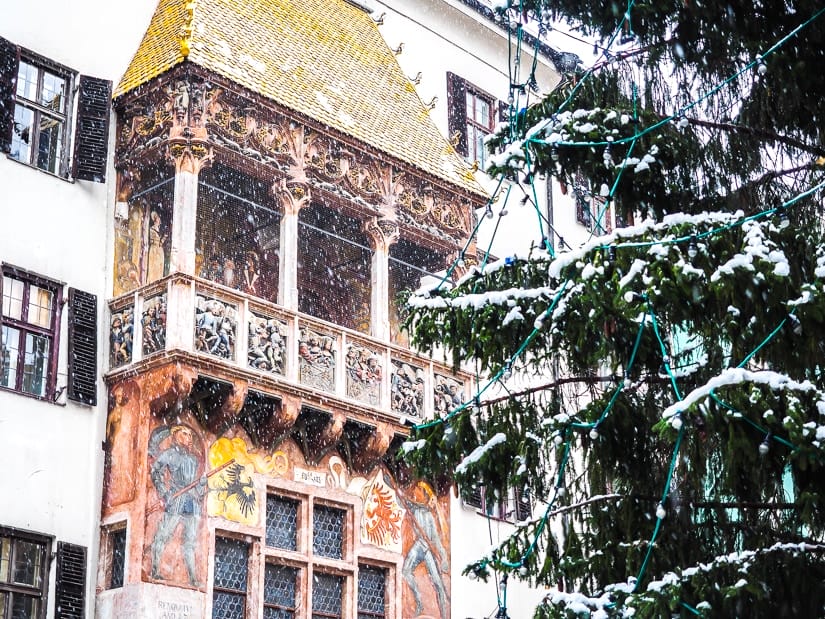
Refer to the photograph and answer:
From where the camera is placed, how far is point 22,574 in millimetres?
14758

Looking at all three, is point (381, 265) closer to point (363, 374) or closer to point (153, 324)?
point (363, 374)

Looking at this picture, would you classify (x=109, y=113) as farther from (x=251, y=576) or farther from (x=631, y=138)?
(x=631, y=138)

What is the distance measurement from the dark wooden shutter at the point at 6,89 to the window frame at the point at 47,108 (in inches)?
3.3

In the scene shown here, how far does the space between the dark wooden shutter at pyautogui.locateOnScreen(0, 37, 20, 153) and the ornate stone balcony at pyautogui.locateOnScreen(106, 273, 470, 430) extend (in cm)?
213

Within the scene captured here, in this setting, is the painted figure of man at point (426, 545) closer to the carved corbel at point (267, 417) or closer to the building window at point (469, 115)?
the carved corbel at point (267, 417)

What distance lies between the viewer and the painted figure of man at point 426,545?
1811cm

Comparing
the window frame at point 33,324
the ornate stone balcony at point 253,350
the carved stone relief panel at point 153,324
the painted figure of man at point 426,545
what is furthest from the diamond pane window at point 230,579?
the painted figure of man at point 426,545

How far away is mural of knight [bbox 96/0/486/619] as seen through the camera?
15594 millimetres

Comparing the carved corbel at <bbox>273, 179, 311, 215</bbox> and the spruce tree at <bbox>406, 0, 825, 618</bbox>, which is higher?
the carved corbel at <bbox>273, 179, 311, 215</bbox>

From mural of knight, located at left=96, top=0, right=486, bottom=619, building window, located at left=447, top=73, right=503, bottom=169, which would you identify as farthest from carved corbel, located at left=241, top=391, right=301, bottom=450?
building window, located at left=447, top=73, right=503, bottom=169

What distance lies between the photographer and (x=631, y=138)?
10.6 meters

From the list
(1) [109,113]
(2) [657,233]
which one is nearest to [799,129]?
(2) [657,233]

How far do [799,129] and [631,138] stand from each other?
146 centimetres

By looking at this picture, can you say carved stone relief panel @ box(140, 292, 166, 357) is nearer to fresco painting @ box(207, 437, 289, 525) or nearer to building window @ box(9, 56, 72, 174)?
fresco painting @ box(207, 437, 289, 525)
